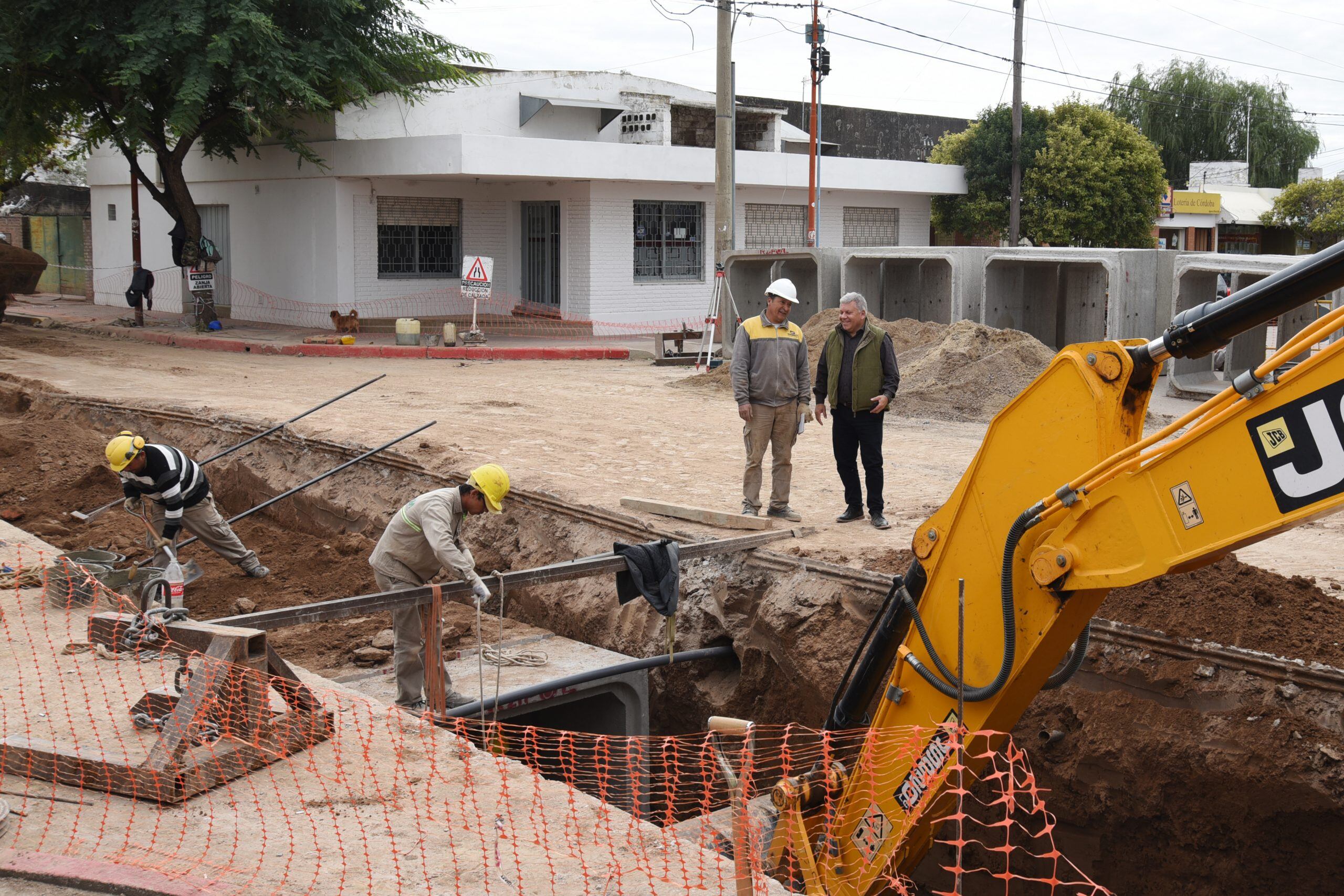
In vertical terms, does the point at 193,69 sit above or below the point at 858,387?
above

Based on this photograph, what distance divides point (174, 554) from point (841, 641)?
4.73 metres

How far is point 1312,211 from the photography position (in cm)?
4006

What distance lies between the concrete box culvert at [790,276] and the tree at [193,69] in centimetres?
770

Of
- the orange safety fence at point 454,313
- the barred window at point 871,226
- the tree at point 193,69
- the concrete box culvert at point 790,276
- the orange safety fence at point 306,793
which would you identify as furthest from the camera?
the barred window at point 871,226

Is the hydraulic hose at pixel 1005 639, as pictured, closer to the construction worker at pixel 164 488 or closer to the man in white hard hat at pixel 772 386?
the man in white hard hat at pixel 772 386

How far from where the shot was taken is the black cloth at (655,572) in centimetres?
794

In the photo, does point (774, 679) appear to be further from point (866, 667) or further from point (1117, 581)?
point (1117, 581)

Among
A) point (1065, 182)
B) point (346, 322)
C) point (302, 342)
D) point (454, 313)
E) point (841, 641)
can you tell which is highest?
point (1065, 182)

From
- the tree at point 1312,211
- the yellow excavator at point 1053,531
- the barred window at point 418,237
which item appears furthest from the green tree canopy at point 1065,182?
the yellow excavator at point 1053,531

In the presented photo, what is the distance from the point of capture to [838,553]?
8.49m

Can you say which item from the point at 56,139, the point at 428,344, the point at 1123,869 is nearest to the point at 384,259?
the point at 428,344

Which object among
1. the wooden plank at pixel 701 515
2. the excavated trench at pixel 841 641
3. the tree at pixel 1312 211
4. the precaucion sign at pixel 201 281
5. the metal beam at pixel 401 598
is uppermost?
the tree at pixel 1312 211

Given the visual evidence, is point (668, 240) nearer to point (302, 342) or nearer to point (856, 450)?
point (302, 342)

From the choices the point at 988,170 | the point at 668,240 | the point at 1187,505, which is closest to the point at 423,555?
the point at 1187,505
